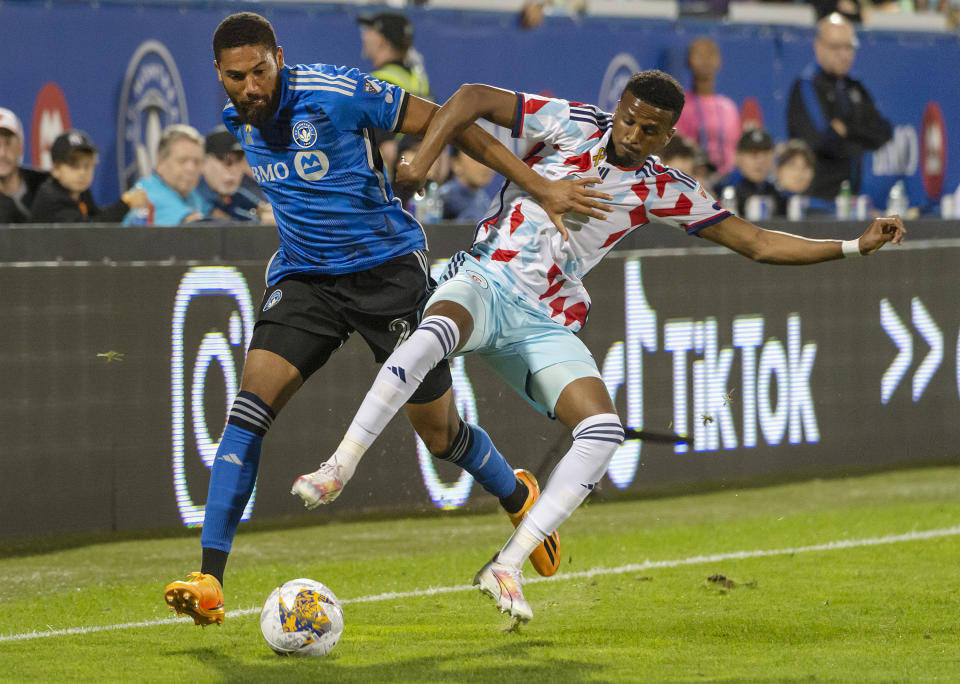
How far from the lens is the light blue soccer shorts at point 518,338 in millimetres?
6137

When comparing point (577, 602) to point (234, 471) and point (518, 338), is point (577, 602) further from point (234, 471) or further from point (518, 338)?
point (234, 471)

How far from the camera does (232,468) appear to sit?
6.07 m

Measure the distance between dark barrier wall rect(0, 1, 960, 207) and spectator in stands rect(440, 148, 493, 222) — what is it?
1.35 metres

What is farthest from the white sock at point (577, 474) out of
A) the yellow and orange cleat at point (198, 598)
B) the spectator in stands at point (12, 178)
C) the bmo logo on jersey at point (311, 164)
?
the spectator in stands at point (12, 178)

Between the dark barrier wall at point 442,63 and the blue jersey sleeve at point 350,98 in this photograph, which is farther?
the dark barrier wall at point 442,63

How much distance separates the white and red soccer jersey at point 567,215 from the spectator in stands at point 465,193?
4.33 metres

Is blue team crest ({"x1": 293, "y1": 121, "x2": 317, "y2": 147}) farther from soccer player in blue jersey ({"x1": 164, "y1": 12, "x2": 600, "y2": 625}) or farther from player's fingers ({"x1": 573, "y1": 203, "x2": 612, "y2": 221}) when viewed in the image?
player's fingers ({"x1": 573, "y1": 203, "x2": 612, "y2": 221})

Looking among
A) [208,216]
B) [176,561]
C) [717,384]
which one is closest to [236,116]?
[176,561]

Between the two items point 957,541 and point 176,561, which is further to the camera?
point 957,541

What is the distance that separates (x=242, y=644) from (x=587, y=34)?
25.9 feet

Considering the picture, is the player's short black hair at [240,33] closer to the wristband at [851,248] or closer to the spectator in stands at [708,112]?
the wristband at [851,248]

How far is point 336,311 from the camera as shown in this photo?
6262mm

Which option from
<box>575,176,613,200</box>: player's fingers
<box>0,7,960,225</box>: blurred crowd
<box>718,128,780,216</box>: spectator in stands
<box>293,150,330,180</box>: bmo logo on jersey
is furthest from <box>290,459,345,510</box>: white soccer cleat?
<box>718,128,780,216</box>: spectator in stands

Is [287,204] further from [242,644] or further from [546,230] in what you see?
[242,644]
